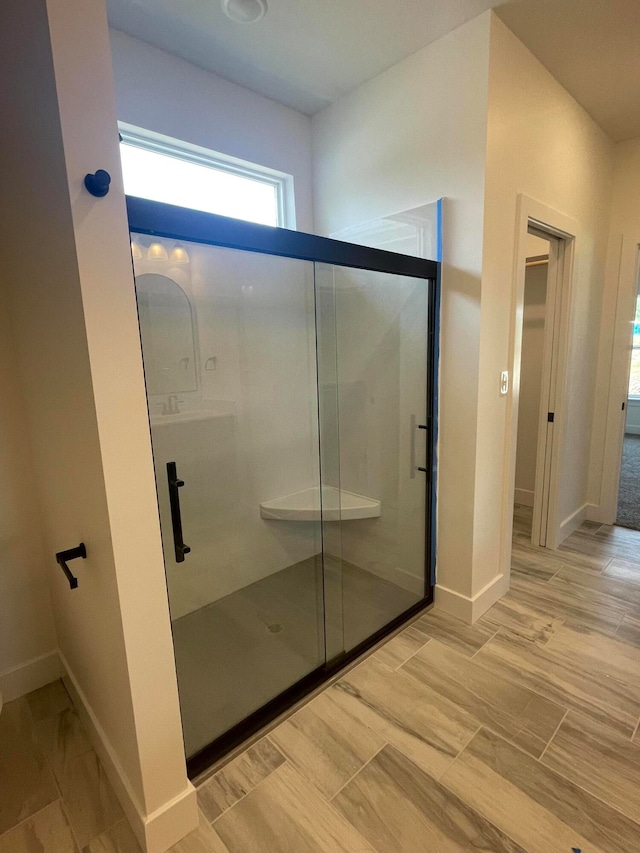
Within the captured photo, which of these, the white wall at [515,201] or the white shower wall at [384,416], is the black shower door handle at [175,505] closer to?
the white shower wall at [384,416]

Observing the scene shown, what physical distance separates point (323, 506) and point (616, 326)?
9.23 ft

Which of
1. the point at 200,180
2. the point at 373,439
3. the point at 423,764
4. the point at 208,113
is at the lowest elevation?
the point at 423,764

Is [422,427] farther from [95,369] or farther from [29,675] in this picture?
[29,675]

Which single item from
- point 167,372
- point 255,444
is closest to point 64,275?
point 167,372

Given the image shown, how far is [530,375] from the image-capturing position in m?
4.07

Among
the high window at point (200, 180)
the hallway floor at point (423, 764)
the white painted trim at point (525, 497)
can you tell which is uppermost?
the high window at point (200, 180)

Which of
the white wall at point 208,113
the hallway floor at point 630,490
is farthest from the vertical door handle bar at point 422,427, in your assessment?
the hallway floor at point 630,490

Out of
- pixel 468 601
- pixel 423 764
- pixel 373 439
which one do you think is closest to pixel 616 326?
pixel 373 439

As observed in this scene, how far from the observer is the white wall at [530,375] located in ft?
12.9

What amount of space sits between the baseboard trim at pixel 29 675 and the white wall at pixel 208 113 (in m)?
2.69

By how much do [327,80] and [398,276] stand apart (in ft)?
4.05

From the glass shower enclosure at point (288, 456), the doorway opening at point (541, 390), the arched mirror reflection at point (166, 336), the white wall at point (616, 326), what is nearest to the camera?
the arched mirror reflection at point (166, 336)

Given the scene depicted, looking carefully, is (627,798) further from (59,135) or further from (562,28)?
(562,28)

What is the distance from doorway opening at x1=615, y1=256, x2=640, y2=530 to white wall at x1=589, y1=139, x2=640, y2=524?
54 millimetres
